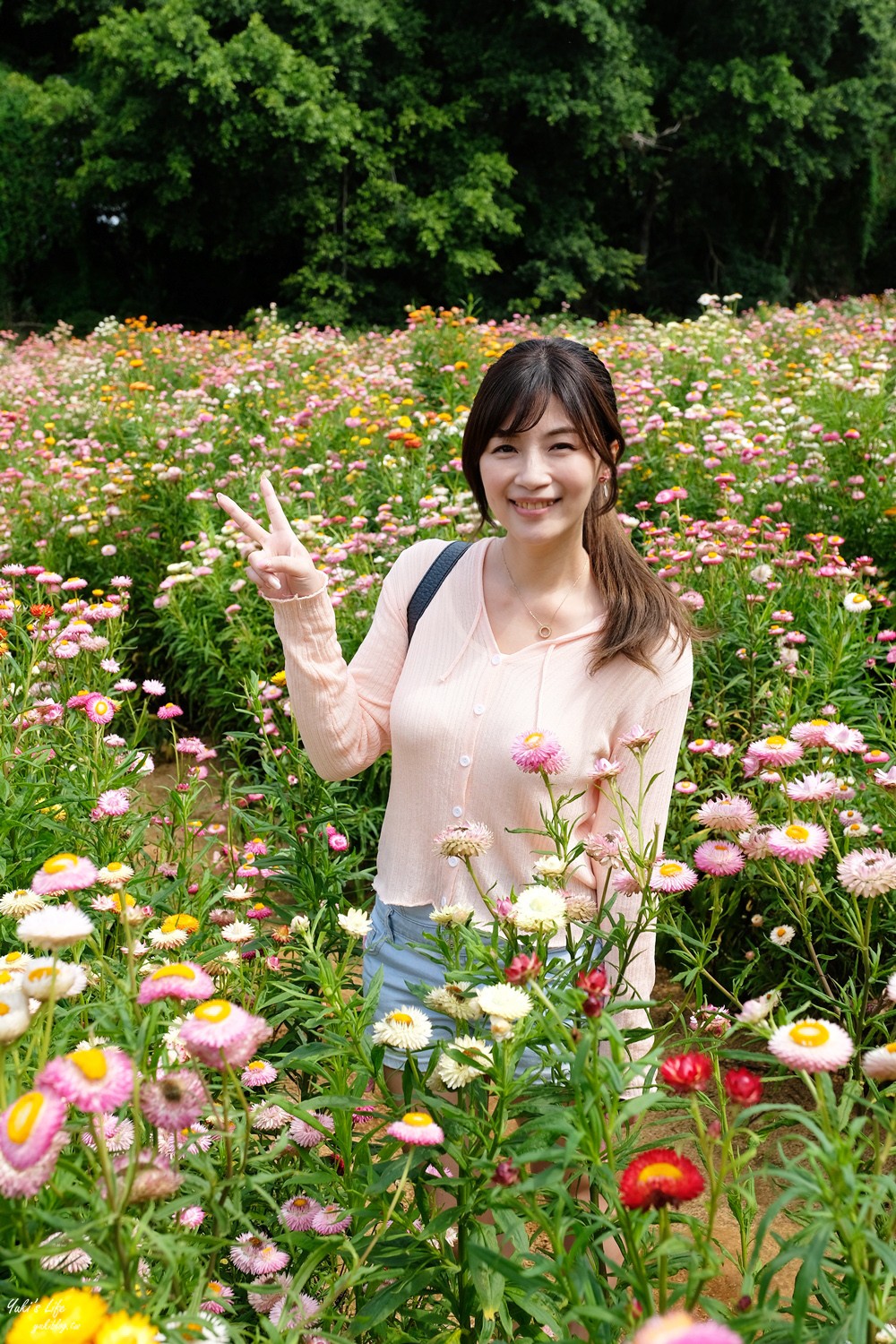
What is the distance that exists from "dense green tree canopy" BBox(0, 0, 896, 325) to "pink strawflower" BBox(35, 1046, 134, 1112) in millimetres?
16196

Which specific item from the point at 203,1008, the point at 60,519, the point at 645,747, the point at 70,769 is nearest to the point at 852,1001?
the point at 645,747

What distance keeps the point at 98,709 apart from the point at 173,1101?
1.51 m

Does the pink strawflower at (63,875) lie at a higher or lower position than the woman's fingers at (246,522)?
lower

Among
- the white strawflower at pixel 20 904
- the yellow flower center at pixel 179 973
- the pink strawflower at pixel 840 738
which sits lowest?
the white strawflower at pixel 20 904

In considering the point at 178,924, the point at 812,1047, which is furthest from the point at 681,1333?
the point at 178,924

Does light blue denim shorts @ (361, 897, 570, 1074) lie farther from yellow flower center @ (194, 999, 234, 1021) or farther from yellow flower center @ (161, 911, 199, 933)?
yellow flower center @ (194, 999, 234, 1021)

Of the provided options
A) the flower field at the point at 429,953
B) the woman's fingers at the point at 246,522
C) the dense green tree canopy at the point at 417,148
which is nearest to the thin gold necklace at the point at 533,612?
the flower field at the point at 429,953

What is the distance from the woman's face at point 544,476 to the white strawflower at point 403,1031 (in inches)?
38.0

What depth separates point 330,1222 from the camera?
1177 millimetres

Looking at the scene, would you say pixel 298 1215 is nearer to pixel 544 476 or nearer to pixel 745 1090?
pixel 745 1090

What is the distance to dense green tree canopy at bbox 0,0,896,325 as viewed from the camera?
1574cm

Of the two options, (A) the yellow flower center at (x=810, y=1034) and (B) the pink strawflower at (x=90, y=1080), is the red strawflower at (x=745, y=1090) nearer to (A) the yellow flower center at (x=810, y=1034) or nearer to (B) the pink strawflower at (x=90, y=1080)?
(A) the yellow flower center at (x=810, y=1034)

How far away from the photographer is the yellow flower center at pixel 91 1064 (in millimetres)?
844

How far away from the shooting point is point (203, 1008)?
913mm
